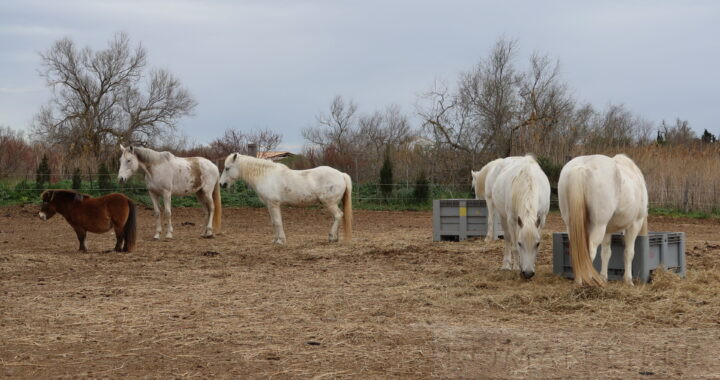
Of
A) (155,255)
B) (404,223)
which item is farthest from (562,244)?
(404,223)

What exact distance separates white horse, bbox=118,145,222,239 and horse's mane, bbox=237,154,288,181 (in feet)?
5.63

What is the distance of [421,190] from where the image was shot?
2064 centimetres

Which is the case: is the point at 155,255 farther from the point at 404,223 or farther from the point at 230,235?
the point at 404,223

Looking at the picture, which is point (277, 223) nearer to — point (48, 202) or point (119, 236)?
point (119, 236)

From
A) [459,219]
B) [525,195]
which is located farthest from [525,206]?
[459,219]

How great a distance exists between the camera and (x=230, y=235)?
1358 centimetres

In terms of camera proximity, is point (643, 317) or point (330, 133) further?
point (330, 133)

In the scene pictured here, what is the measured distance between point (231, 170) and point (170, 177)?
5.46 feet

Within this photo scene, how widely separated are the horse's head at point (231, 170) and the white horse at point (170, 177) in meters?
1.36

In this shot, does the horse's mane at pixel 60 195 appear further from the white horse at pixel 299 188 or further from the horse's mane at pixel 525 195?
the horse's mane at pixel 525 195

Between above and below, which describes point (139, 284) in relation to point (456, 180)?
below

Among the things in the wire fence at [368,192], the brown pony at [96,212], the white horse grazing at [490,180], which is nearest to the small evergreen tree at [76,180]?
the wire fence at [368,192]

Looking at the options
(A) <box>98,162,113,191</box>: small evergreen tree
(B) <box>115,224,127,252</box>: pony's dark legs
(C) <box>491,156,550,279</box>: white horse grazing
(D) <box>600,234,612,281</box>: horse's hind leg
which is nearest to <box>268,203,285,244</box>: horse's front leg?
(B) <box>115,224,127,252</box>: pony's dark legs

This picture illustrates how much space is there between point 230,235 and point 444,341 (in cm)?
927
